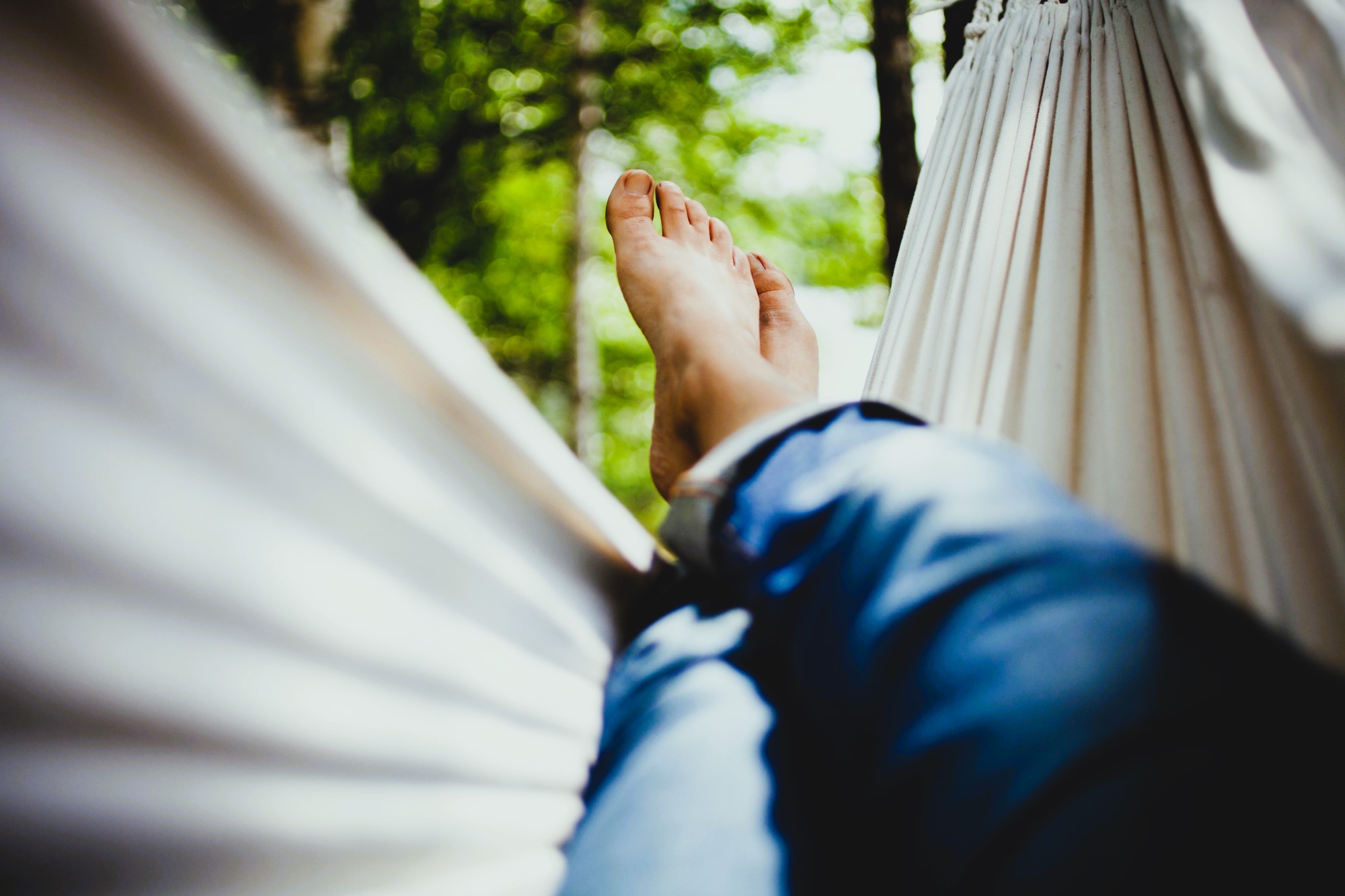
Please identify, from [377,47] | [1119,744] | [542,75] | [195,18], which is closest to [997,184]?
[1119,744]

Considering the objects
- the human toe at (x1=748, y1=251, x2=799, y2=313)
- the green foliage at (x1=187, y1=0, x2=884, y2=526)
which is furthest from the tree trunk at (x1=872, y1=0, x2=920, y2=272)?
the green foliage at (x1=187, y1=0, x2=884, y2=526)

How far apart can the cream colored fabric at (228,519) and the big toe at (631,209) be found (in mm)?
683

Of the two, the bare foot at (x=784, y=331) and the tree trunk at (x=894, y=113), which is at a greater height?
the tree trunk at (x=894, y=113)

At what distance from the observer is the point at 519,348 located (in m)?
5.33

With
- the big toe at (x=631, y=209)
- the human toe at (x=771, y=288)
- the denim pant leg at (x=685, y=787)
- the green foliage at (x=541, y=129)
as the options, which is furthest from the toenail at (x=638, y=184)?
the green foliage at (x=541, y=129)

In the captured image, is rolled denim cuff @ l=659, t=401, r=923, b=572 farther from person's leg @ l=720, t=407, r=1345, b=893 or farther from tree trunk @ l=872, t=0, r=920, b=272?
tree trunk @ l=872, t=0, r=920, b=272

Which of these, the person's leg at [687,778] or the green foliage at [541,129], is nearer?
the person's leg at [687,778]

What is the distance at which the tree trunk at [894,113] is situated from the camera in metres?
1.52

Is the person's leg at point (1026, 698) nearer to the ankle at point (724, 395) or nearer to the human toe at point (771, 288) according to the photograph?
the ankle at point (724, 395)

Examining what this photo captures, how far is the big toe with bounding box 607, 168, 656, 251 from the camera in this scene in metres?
1.14

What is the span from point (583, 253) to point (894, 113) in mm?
2766

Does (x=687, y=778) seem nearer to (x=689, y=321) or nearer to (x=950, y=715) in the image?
(x=950, y=715)

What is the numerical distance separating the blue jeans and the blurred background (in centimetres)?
117

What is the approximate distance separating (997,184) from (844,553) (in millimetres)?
632
